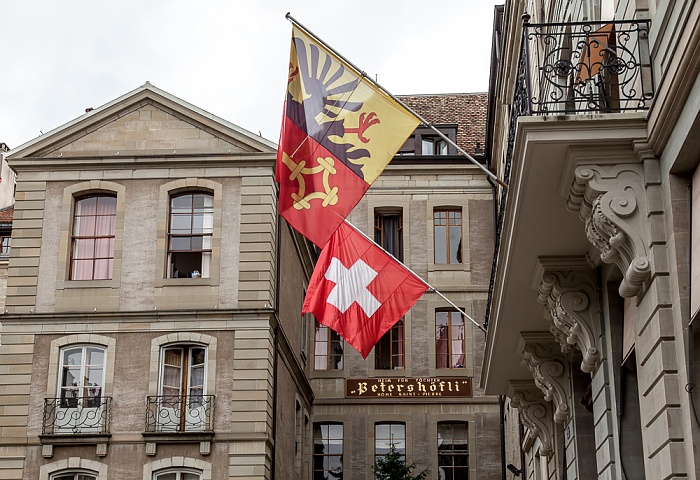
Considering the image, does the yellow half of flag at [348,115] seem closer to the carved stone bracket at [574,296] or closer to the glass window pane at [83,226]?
the carved stone bracket at [574,296]

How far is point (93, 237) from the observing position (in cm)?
3003

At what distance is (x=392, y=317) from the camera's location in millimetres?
20453

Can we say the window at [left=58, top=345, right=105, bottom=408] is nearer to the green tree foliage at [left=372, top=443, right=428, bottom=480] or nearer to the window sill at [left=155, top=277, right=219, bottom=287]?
the window sill at [left=155, top=277, right=219, bottom=287]

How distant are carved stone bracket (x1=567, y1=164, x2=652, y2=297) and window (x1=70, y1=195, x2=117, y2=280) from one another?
2109 centimetres

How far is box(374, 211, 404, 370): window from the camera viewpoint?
125ft

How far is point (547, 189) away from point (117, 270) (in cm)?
2000

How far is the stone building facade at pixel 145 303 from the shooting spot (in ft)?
90.6

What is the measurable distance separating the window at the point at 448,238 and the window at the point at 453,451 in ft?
19.2

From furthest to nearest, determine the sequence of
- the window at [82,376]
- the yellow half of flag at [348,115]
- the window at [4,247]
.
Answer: the window at [4,247]
the window at [82,376]
the yellow half of flag at [348,115]

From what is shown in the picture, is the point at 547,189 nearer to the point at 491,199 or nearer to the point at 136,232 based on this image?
the point at 136,232

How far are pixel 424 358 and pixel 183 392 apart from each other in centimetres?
1188

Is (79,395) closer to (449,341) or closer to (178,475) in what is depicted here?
(178,475)

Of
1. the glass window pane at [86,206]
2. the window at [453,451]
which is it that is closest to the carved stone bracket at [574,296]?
the glass window pane at [86,206]

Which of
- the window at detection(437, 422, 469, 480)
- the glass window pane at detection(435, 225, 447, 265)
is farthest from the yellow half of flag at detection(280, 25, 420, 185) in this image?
the glass window pane at detection(435, 225, 447, 265)
